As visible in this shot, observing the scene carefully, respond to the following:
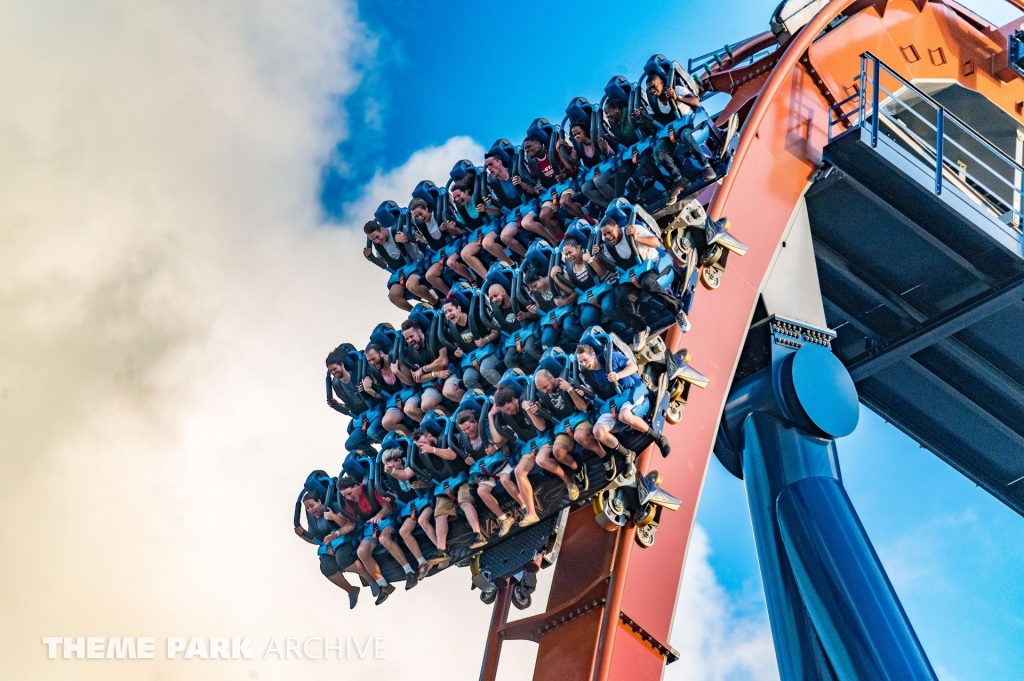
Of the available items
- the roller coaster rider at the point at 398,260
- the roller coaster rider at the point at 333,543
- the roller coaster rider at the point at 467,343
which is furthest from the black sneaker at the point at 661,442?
the roller coaster rider at the point at 398,260

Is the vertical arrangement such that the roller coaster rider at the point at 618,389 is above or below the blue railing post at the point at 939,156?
below

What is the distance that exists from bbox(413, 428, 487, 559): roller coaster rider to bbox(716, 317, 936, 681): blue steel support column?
6.24 feet

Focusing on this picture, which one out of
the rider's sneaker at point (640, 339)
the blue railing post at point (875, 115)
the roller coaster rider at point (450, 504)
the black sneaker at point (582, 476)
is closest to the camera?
the black sneaker at point (582, 476)

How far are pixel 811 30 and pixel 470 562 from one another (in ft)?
13.8

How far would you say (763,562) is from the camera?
9734mm

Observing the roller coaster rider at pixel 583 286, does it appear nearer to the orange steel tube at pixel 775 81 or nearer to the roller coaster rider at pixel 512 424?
the roller coaster rider at pixel 512 424

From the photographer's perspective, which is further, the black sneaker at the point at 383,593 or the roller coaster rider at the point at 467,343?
the roller coaster rider at the point at 467,343

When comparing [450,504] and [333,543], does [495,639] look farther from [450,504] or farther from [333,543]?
[333,543]

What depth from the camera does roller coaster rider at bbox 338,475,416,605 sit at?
30.4 ft

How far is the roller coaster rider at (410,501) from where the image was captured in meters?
9.07

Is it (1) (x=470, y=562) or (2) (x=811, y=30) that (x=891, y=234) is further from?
(1) (x=470, y=562)

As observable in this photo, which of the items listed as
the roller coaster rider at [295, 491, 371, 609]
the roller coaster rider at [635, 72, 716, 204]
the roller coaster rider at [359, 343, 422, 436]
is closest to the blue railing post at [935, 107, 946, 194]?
the roller coaster rider at [635, 72, 716, 204]

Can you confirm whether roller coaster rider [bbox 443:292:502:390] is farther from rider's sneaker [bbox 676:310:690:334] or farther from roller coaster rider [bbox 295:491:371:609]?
rider's sneaker [bbox 676:310:690:334]

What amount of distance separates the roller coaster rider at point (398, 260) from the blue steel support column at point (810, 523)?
2.41m
